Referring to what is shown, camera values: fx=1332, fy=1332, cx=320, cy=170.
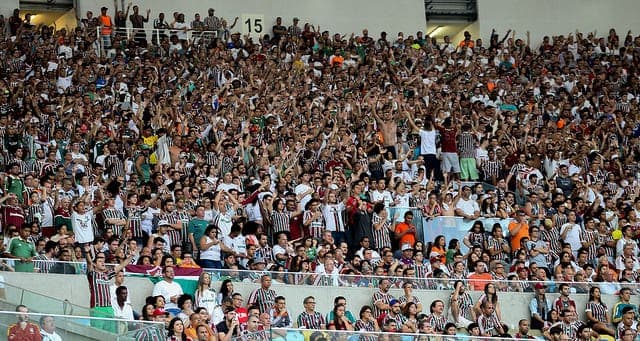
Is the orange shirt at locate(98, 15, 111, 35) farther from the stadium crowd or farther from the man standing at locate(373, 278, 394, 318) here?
the man standing at locate(373, 278, 394, 318)

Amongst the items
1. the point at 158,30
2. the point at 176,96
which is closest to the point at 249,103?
the point at 176,96

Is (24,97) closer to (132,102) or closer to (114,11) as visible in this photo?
(132,102)

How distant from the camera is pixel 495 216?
2008cm

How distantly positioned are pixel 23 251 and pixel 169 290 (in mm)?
1894

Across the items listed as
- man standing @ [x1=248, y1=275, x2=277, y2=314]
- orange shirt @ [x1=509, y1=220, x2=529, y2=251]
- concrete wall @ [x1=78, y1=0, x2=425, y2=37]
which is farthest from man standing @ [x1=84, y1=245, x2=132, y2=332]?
concrete wall @ [x1=78, y1=0, x2=425, y2=37]

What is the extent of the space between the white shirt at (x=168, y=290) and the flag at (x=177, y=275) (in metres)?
0.07

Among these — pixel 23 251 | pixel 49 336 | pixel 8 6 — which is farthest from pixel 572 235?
pixel 8 6

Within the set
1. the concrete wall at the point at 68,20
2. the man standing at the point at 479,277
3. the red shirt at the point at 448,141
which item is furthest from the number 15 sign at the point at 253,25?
the man standing at the point at 479,277

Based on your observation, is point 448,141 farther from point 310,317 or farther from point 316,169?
point 310,317

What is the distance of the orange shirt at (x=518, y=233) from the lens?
19641 mm

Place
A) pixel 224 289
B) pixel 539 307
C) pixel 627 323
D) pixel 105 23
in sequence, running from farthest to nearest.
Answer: pixel 105 23 < pixel 539 307 < pixel 627 323 < pixel 224 289

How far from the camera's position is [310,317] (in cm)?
1648

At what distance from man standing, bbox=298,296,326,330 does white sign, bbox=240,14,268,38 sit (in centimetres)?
1519

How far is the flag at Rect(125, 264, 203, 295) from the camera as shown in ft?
52.6
